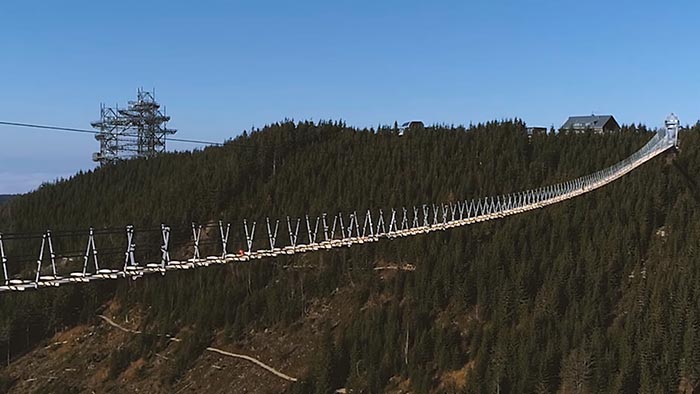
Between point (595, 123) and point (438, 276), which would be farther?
point (595, 123)

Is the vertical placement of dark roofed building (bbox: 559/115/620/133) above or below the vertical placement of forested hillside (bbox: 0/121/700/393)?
above

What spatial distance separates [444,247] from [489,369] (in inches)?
762

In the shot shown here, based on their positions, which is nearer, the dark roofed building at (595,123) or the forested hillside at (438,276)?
the forested hillside at (438,276)

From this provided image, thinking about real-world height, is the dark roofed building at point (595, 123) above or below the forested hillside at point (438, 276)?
above

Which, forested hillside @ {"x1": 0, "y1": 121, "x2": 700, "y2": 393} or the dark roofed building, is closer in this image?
forested hillside @ {"x1": 0, "y1": 121, "x2": 700, "y2": 393}

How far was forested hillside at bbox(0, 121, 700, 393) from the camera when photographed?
5862cm

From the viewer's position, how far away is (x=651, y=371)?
5338 centimetres

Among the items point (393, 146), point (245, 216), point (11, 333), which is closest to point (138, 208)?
point (245, 216)

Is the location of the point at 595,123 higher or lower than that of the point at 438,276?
higher

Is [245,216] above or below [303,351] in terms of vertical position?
above

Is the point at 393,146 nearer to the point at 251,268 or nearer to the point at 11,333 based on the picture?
the point at 251,268

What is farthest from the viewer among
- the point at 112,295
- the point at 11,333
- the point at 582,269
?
the point at 112,295

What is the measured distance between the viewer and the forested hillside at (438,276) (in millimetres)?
58625

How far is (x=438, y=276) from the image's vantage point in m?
72.2
